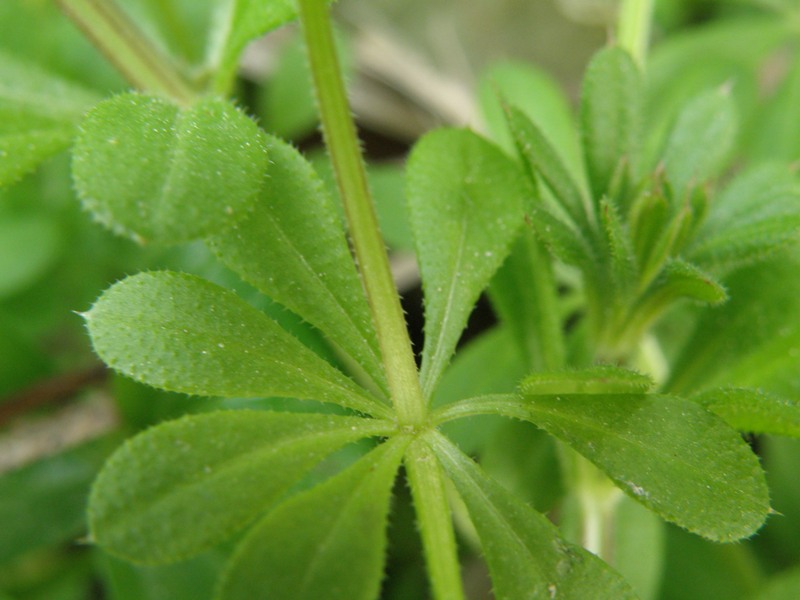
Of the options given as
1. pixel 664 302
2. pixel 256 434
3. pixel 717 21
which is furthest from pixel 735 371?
pixel 717 21

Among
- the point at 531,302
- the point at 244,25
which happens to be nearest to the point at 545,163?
the point at 531,302

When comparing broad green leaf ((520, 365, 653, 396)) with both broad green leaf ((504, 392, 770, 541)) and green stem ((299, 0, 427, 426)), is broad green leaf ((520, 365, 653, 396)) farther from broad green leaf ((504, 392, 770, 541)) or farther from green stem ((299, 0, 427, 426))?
green stem ((299, 0, 427, 426))

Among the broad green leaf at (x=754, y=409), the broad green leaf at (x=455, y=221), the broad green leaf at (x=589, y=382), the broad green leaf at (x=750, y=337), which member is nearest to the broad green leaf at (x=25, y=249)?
the broad green leaf at (x=455, y=221)

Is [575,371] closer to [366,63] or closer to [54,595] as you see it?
[54,595]

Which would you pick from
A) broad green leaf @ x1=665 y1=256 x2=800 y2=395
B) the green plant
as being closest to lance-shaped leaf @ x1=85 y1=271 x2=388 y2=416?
the green plant

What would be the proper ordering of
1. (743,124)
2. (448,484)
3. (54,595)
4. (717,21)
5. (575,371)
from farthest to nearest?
(717,21) → (743,124) → (54,595) → (448,484) → (575,371)

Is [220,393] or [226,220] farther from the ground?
[226,220]

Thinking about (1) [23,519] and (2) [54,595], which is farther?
(2) [54,595]
